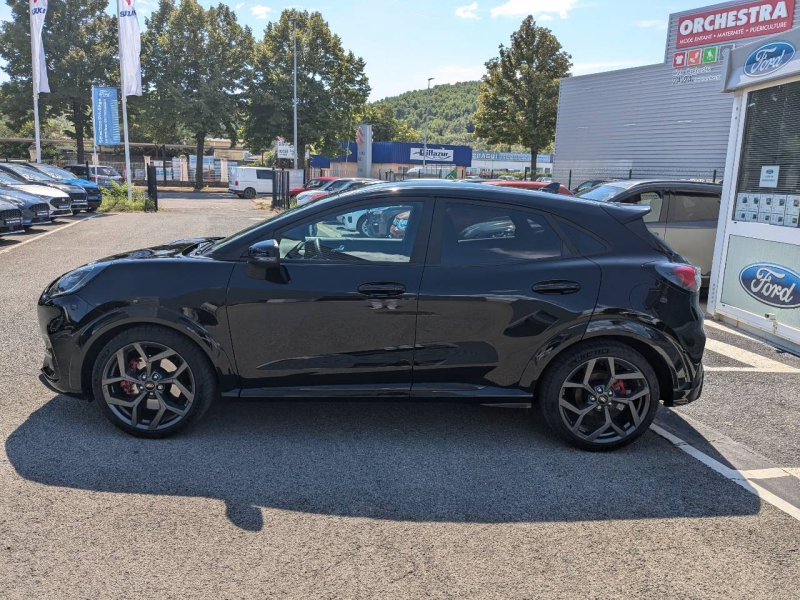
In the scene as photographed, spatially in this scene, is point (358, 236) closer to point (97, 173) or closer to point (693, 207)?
point (693, 207)

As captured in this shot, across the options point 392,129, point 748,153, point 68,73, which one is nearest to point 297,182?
point 68,73

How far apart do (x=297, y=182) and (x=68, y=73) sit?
19.9 metres

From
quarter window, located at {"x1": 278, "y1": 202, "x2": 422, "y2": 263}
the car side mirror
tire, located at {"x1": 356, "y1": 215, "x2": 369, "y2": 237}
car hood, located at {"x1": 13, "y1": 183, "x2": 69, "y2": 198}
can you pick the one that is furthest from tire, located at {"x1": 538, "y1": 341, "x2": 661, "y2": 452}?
car hood, located at {"x1": 13, "y1": 183, "x2": 69, "y2": 198}

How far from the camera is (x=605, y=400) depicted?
3834 millimetres

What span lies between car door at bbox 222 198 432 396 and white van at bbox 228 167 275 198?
35.0 meters

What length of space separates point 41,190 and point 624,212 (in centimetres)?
1765

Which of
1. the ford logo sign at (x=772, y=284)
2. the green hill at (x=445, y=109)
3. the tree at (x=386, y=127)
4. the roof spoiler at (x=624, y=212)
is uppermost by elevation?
the green hill at (x=445, y=109)

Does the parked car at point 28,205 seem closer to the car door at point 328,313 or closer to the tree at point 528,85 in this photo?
the car door at point 328,313

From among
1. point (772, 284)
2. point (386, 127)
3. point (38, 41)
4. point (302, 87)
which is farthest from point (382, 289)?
point (386, 127)

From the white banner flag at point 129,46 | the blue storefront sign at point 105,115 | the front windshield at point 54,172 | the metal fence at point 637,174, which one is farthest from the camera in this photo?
the blue storefront sign at point 105,115

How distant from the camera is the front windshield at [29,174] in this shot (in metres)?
18.7

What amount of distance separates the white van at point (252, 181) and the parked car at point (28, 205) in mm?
21856

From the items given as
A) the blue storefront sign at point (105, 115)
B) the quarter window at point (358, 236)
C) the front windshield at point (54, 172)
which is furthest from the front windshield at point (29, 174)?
the quarter window at point (358, 236)

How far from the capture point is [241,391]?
381 centimetres
